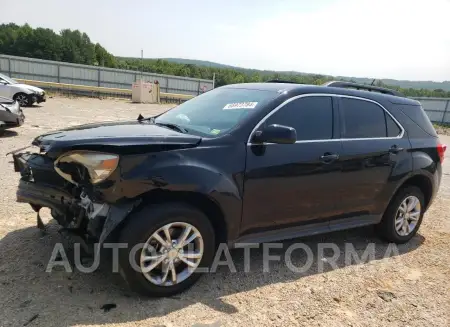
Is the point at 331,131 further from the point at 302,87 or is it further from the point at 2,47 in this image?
the point at 2,47

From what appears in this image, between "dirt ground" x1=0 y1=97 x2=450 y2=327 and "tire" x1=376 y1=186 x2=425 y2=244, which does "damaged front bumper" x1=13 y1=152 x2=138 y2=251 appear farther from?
"tire" x1=376 y1=186 x2=425 y2=244

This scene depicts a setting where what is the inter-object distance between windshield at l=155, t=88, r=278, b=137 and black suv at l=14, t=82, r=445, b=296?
17mm

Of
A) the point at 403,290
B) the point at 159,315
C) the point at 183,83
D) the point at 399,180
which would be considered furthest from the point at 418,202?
the point at 183,83

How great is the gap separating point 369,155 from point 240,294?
6.48ft

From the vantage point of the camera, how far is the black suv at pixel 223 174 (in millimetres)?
2846

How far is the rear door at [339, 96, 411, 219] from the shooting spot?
155 inches

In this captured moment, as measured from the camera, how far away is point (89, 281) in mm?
3209

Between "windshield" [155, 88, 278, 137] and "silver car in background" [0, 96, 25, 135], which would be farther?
"silver car in background" [0, 96, 25, 135]

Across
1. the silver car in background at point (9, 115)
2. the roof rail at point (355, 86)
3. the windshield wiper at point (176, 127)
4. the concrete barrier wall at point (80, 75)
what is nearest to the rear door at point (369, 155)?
the roof rail at point (355, 86)

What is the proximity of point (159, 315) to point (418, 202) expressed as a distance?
3444 millimetres

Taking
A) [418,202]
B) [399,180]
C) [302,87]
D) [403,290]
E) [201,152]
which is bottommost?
[403,290]

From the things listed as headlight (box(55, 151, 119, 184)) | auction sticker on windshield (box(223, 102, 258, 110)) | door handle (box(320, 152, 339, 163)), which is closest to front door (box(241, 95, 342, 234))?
door handle (box(320, 152, 339, 163))

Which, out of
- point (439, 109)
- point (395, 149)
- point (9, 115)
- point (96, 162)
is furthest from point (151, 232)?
point (439, 109)

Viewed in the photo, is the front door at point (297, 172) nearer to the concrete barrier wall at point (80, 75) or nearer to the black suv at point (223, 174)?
the black suv at point (223, 174)
